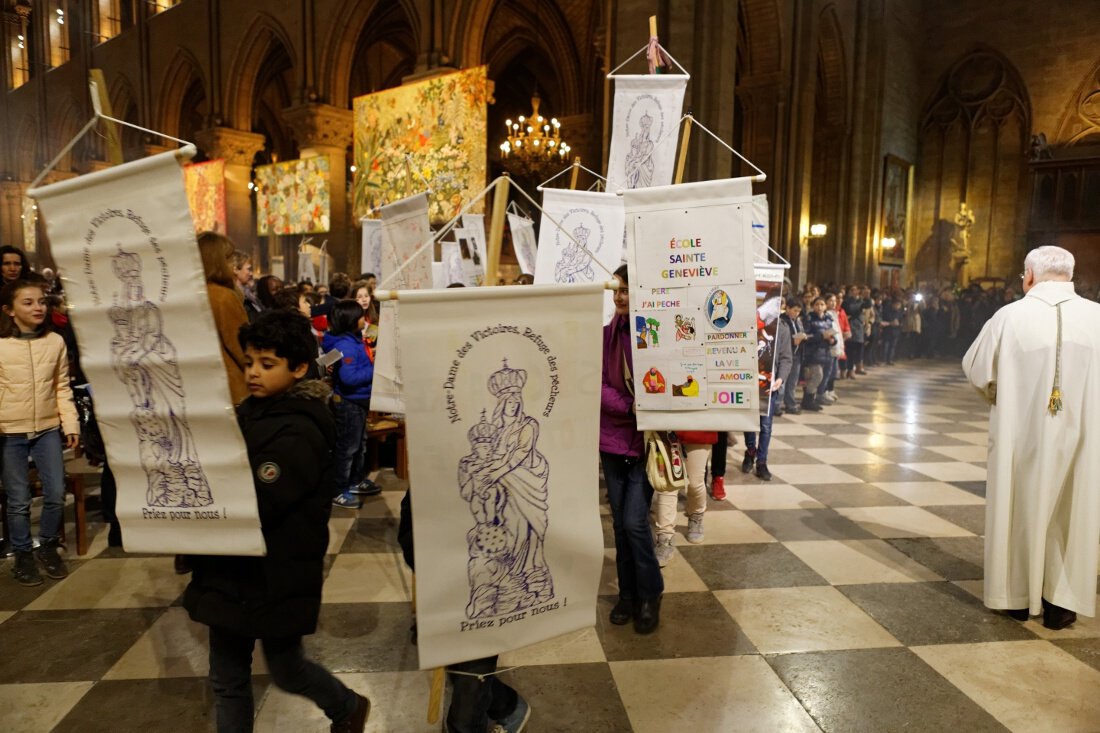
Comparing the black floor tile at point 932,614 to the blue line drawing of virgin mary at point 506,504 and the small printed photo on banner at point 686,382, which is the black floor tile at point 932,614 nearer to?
the small printed photo on banner at point 686,382

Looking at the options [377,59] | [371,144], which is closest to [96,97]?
[371,144]

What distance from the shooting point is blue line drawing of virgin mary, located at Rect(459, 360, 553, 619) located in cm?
200

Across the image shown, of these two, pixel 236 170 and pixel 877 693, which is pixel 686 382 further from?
pixel 236 170

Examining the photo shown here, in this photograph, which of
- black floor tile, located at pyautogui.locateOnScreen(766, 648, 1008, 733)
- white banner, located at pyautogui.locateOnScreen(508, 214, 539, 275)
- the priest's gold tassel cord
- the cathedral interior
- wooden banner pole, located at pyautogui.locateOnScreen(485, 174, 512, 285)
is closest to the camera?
wooden banner pole, located at pyautogui.locateOnScreen(485, 174, 512, 285)

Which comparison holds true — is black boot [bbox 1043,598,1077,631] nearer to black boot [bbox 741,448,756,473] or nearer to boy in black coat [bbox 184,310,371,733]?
black boot [bbox 741,448,756,473]

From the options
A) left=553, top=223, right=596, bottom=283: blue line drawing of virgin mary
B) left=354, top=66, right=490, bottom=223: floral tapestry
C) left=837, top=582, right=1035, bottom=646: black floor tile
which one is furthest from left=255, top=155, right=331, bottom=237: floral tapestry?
left=837, top=582, right=1035, bottom=646: black floor tile

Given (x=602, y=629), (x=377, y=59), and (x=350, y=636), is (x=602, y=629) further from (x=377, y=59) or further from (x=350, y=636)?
(x=377, y=59)

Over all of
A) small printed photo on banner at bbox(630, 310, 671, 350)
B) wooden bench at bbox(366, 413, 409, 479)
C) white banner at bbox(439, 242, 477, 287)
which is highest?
white banner at bbox(439, 242, 477, 287)

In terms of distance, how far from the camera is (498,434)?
2.01 m

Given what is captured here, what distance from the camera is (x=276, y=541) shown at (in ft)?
6.66

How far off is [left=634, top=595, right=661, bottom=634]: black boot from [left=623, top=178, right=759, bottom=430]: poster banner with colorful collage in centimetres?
87

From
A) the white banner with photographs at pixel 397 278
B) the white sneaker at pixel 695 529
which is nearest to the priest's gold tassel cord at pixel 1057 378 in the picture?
the white sneaker at pixel 695 529

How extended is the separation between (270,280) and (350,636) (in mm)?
4410

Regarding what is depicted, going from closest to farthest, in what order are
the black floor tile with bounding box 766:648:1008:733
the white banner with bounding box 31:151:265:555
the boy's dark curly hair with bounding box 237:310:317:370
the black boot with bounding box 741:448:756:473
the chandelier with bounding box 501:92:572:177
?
the white banner with bounding box 31:151:265:555 → the boy's dark curly hair with bounding box 237:310:317:370 → the black floor tile with bounding box 766:648:1008:733 → the black boot with bounding box 741:448:756:473 → the chandelier with bounding box 501:92:572:177
